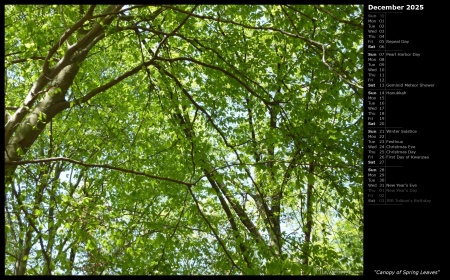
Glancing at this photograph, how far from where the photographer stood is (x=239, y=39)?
860 centimetres

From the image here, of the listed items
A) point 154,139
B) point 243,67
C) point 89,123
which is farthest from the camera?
point 154,139

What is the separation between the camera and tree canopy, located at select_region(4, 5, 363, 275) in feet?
21.0

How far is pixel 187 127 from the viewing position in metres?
8.40

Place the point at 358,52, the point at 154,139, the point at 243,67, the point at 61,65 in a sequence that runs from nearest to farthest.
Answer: the point at 358,52
the point at 61,65
the point at 243,67
the point at 154,139

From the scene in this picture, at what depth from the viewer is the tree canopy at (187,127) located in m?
6.41
